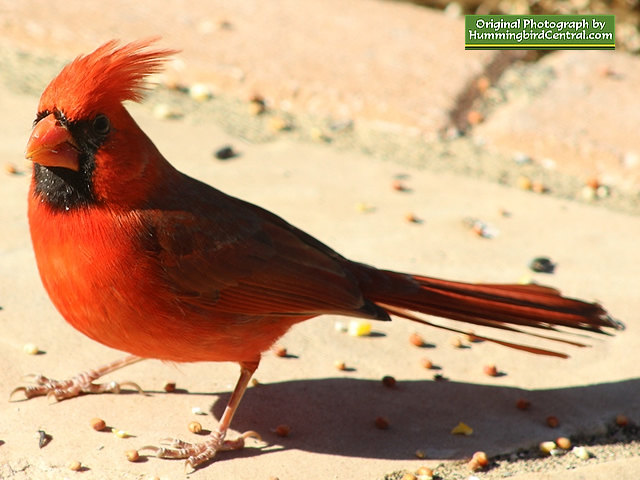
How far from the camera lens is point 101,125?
315 centimetres

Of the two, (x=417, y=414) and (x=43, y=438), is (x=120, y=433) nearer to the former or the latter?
(x=43, y=438)

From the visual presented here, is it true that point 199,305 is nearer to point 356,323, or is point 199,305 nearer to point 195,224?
point 195,224

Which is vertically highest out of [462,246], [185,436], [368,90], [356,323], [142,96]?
[368,90]

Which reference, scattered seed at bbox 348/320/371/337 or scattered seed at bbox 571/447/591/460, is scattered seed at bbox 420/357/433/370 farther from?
scattered seed at bbox 571/447/591/460

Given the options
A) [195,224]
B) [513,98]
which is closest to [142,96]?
[195,224]

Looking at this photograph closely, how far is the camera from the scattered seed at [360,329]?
13.2 ft

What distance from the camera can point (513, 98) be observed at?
5551 millimetres

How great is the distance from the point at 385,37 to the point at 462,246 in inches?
77.1

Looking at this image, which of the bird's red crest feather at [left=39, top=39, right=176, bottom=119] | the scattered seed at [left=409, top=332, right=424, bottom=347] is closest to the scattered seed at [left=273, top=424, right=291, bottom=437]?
the scattered seed at [left=409, top=332, right=424, bottom=347]

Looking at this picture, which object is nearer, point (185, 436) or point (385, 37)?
point (185, 436)

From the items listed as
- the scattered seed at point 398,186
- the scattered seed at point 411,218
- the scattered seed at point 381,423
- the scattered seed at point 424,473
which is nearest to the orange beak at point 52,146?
the scattered seed at point 381,423

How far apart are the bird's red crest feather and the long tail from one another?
1165 mm

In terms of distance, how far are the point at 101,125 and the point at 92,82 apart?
143 millimetres

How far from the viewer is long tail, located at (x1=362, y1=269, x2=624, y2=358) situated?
3.55m
